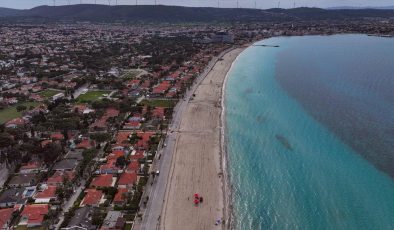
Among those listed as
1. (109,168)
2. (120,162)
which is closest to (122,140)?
(120,162)

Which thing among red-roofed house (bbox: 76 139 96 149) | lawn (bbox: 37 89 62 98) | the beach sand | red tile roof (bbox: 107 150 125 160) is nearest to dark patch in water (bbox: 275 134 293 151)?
the beach sand

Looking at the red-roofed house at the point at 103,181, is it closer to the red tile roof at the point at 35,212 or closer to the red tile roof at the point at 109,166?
the red tile roof at the point at 109,166

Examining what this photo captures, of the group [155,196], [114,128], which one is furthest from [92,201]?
[114,128]

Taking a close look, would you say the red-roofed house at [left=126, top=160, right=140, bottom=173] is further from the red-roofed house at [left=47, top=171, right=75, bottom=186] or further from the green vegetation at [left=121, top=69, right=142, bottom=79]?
the green vegetation at [left=121, top=69, right=142, bottom=79]

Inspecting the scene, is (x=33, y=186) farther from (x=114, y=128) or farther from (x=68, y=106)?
(x=68, y=106)

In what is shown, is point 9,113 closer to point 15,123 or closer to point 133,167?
point 15,123

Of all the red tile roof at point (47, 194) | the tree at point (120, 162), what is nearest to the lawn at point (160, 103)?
the tree at point (120, 162)
